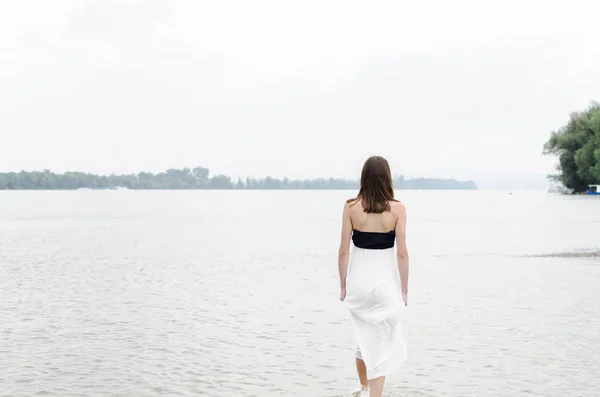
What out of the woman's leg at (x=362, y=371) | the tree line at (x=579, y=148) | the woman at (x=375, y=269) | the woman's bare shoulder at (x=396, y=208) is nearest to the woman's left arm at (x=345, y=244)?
the woman at (x=375, y=269)

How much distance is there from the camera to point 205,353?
12.0m

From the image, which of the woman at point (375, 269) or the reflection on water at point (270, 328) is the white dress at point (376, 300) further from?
the reflection on water at point (270, 328)

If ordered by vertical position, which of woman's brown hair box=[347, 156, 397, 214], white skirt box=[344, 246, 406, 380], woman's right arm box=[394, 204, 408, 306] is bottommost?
white skirt box=[344, 246, 406, 380]

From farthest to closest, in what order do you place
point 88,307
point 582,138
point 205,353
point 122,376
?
point 582,138, point 88,307, point 205,353, point 122,376

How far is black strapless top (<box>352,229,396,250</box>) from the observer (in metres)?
7.73

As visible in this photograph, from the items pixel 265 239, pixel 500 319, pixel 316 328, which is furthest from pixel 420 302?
pixel 265 239

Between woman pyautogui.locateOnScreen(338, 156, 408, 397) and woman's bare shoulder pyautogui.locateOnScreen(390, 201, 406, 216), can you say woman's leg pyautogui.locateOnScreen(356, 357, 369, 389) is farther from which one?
woman's bare shoulder pyautogui.locateOnScreen(390, 201, 406, 216)

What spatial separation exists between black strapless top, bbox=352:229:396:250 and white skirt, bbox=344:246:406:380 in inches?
2.0

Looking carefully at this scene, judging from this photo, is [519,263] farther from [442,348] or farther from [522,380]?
[522,380]

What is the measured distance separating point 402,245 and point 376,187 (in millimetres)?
643

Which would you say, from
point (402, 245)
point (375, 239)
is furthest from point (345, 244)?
point (402, 245)

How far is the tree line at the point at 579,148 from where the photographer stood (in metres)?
120

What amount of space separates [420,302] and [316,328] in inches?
157

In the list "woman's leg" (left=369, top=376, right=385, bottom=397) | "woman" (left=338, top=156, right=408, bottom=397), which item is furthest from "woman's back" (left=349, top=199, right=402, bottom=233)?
"woman's leg" (left=369, top=376, right=385, bottom=397)
